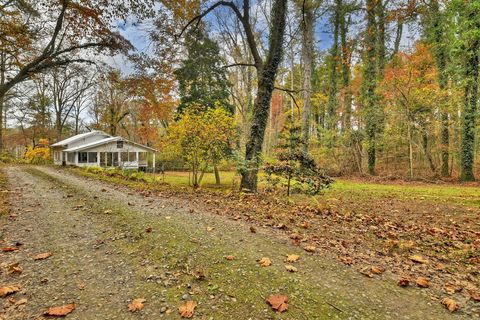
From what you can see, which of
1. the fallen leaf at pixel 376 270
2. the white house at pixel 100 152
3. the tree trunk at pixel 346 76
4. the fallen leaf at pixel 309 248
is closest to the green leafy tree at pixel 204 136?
the fallen leaf at pixel 309 248

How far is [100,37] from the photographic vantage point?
10.6m

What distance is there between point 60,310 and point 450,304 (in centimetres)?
318

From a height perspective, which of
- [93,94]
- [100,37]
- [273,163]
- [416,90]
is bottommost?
[273,163]

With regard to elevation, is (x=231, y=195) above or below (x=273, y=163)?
below

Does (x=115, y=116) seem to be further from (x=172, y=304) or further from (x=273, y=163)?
(x=172, y=304)

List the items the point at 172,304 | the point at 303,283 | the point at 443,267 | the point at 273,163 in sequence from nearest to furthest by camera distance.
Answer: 1. the point at 172,304
2. the point at 303,283
3. the point at 443,267
4. the point at 273,163

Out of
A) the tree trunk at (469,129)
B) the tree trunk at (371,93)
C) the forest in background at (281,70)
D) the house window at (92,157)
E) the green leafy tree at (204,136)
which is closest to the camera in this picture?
the forest in background at (281,70)

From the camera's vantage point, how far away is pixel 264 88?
7824mm

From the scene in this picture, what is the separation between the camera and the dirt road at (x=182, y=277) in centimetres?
214

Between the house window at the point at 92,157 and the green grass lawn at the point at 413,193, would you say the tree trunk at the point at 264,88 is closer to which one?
the green grass lawn at the point at 413,193

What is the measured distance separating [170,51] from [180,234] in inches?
370

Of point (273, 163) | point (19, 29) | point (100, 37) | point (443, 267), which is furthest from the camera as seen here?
point (100, 37)

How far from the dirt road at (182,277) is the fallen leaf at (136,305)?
0.12ft

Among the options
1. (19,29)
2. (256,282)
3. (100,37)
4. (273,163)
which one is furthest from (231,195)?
(19,29)
